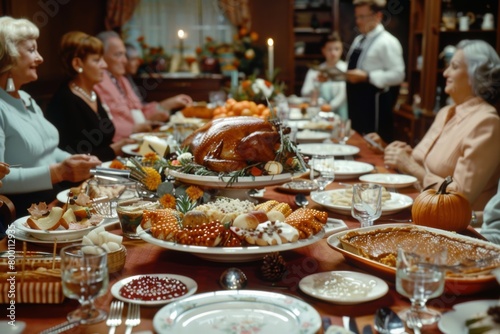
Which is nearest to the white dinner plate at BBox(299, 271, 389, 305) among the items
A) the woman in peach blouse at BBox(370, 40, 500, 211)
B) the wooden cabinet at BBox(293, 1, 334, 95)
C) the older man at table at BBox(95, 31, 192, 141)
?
the woman in peach blouse at BBox(370, 40, 500, 211)

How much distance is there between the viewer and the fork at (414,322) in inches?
40.0

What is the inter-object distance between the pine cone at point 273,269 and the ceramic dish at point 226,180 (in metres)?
0.46

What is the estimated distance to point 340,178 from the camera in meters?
2.34

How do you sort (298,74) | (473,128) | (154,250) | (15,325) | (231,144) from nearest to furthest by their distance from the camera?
(15,325) < (154,250) < (231,144) < (473,128) < (298,74)

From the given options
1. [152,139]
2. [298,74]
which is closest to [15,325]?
[152,139]

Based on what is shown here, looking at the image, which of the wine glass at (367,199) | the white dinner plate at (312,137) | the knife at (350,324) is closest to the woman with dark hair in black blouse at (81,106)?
the white dinner plate at (312,137)

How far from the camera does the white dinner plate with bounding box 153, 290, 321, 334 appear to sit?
39.4 inches

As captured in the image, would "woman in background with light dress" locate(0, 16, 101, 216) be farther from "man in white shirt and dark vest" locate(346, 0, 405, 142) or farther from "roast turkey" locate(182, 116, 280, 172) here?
"man in white shirt and dark vest" locate(346, 0, 405, 142)

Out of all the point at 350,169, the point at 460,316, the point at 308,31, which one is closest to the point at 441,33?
the point at 308,31

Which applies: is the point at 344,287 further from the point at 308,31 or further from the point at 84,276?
the point at 308,31

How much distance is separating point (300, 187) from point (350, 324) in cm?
109

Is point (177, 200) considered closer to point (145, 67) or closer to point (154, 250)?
point (154, 250)

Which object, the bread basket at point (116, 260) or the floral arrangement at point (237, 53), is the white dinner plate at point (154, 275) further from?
the floral arrangement at point (237, 53)

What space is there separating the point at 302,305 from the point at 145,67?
6398 millimetres
